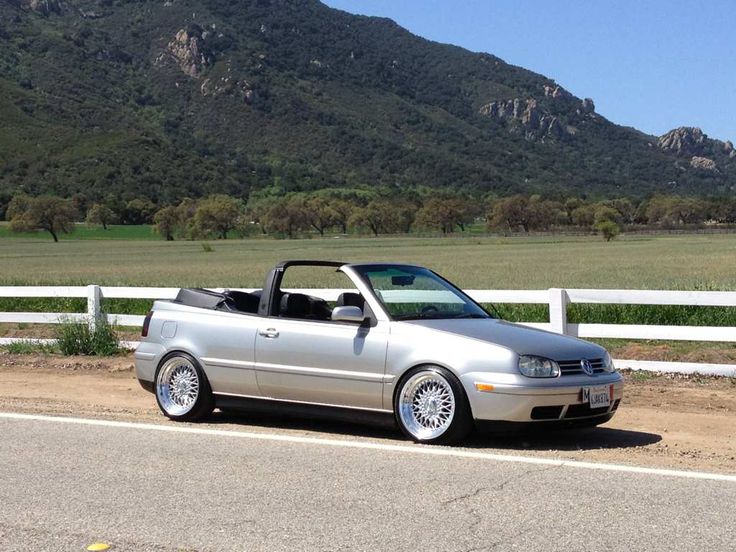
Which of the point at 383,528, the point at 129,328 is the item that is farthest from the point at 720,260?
the point at 383,528

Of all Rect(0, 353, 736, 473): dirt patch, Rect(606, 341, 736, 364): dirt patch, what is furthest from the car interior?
Rect(606, 341, 736, 364): dirt patch

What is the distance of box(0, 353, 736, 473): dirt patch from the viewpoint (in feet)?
27.6

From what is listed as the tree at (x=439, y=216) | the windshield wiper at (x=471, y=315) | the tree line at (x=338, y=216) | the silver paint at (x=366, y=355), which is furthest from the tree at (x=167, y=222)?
the windshield wiper at (x=471, y=315)

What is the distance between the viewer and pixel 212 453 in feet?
27.3

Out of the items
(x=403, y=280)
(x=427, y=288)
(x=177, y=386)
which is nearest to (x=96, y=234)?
(x=177, y=386)

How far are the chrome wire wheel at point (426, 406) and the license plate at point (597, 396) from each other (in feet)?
3.39

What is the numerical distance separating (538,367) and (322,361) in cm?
180

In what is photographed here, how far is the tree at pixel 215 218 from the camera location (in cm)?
15925

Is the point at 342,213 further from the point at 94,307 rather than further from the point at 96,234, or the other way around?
the point at 94,307

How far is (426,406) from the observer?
8578mm

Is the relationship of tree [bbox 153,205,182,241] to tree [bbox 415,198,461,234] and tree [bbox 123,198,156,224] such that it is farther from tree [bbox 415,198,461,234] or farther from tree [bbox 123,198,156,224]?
tree [bbox 415,198,461,234]

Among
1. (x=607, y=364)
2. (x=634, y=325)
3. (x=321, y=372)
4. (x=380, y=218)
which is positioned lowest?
(x=321, y=372)

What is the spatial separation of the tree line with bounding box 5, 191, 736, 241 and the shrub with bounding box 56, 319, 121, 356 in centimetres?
13299

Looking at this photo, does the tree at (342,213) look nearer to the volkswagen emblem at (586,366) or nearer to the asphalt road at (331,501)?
the volkswagen emblem at (586,366)
